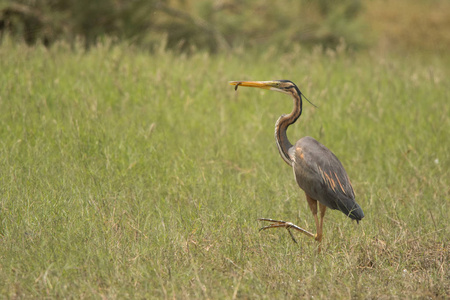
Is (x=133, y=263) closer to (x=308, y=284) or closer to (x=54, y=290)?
(x=54, y=290)

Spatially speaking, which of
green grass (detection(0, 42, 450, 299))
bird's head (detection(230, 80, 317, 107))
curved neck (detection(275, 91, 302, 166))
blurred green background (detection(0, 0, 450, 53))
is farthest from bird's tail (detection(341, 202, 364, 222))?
blurred green background (detection(0, 0, 450, 53))

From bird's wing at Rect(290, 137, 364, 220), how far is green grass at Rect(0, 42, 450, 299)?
0.29m

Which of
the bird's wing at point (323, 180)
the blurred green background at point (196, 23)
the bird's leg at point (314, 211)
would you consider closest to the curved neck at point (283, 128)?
the bird's wing at point (323, 180)

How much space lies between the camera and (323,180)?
4375 mm

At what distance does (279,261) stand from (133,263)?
99 centimetres

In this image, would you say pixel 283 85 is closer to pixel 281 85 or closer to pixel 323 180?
pixel 281 85

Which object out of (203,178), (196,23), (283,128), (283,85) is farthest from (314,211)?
(196,23)

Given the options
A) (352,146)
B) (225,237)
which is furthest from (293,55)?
(225,237)

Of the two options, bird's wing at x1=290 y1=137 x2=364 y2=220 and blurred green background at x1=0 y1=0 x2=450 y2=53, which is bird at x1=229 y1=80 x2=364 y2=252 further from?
blurred green background at x1=0 y1=0 x2=450 y2=53

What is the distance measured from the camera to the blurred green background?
9.66 metres

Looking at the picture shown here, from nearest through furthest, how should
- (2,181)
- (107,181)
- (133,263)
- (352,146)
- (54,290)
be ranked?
(54,290)
(133,263)
(2,181)
(107,181)
(352,146)

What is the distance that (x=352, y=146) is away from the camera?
266 inches

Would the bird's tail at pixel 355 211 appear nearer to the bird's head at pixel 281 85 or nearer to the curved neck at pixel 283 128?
the curved neck at pixel 283 128

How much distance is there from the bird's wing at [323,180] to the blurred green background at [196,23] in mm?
5440
